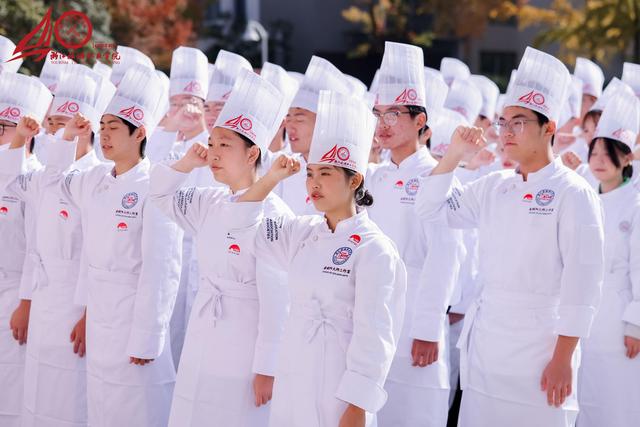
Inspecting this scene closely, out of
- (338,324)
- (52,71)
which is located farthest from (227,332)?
(52,71)

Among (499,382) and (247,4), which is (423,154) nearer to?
(499,382)

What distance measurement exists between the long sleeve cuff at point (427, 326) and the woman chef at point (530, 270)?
0.50 meters

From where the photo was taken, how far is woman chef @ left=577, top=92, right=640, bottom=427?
467 centimetres

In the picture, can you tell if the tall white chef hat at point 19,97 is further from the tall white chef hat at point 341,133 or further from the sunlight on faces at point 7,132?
the tall white chef hat at point 341,133

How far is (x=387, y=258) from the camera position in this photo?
328 centimetres

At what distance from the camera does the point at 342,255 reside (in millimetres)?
3332

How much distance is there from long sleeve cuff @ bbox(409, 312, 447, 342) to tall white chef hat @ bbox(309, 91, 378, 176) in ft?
4.25

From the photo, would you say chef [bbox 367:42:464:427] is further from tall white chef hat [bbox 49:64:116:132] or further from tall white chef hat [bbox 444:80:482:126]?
tall white chef hat [bbox 444:80:482:126]

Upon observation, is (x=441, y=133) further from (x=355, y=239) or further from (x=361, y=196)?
(x=355, y=239)

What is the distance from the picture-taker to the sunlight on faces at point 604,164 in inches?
191

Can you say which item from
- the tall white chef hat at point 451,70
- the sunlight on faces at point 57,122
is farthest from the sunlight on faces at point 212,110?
the tall white chef hat at point 451,70

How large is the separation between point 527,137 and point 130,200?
5.93 ft

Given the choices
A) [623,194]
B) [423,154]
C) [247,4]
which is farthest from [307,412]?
[247,4]

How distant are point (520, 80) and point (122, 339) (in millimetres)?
2117
